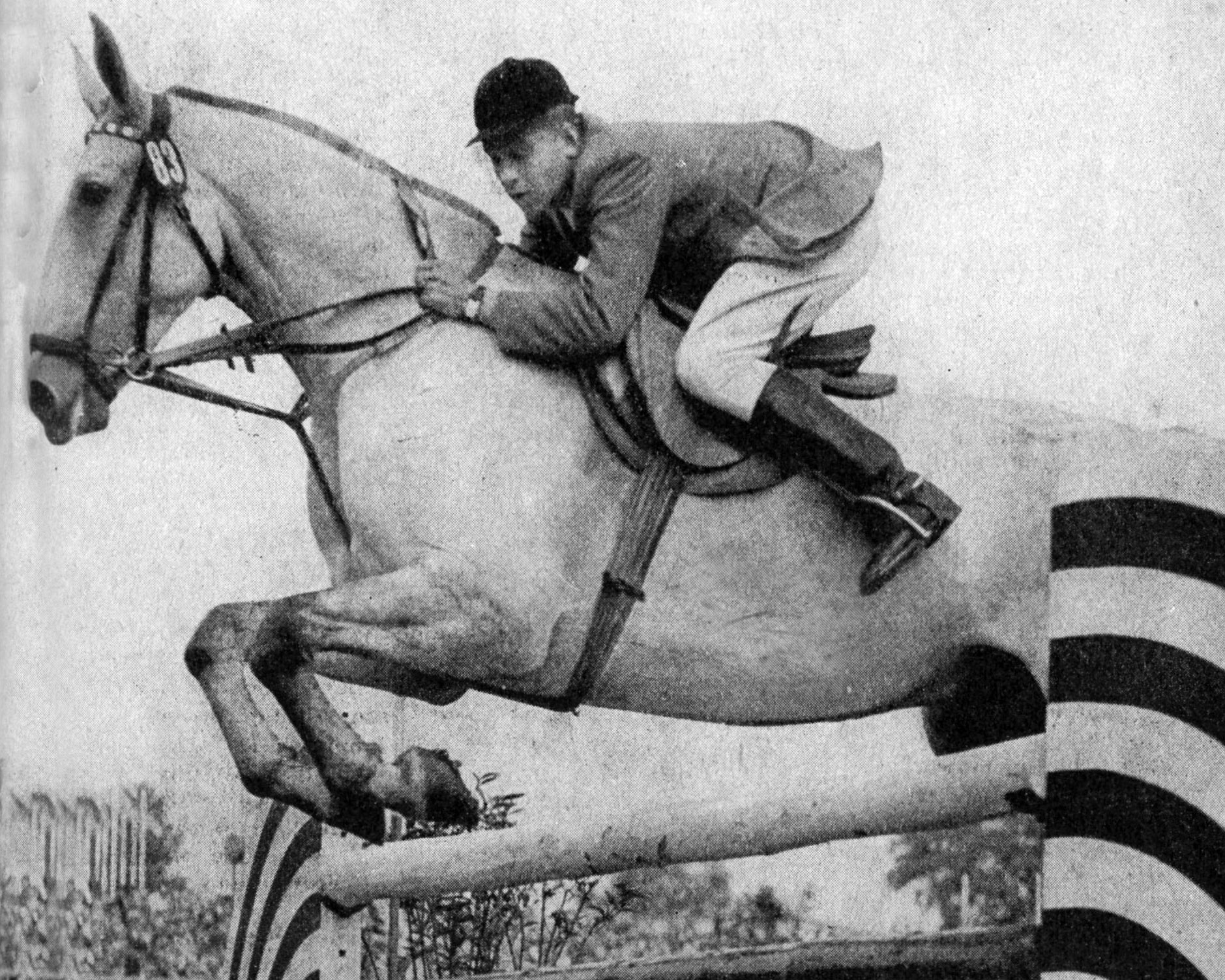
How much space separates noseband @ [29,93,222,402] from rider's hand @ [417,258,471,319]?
1.52ft

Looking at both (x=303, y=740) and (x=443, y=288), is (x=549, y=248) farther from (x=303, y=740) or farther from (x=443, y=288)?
(x=303, y=740)

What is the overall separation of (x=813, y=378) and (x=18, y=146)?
214cm

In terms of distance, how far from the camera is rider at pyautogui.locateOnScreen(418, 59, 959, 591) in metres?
5.13

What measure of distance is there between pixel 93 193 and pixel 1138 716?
253 centimetres

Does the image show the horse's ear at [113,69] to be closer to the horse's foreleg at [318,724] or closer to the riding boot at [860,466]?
the horse's foreleg at [318,724]

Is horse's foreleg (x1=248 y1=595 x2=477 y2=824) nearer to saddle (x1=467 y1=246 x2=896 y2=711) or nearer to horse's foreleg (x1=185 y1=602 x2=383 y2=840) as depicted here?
horse's foreleg (x1=185 y1=602 x2=383 y2=840)

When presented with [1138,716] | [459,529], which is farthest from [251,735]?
[1138,716]

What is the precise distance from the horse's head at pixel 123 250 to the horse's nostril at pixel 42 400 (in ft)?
0.04

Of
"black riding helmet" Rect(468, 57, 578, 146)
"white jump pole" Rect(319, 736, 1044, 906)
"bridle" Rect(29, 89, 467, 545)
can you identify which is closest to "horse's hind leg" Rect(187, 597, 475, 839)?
"white jump pole" Rect(319, 736, 1044, 906)

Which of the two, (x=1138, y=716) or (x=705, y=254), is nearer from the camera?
(x=1138, y=716)

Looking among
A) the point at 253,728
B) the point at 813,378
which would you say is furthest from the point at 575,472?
the point at 253,728

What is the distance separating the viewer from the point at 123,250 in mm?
5293

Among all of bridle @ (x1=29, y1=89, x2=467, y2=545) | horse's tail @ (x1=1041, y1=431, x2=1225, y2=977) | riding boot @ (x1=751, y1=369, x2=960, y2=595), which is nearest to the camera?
horse's tail @ (x1=1041, y1=431, x2=1225, y2=977)

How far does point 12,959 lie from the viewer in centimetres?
598
